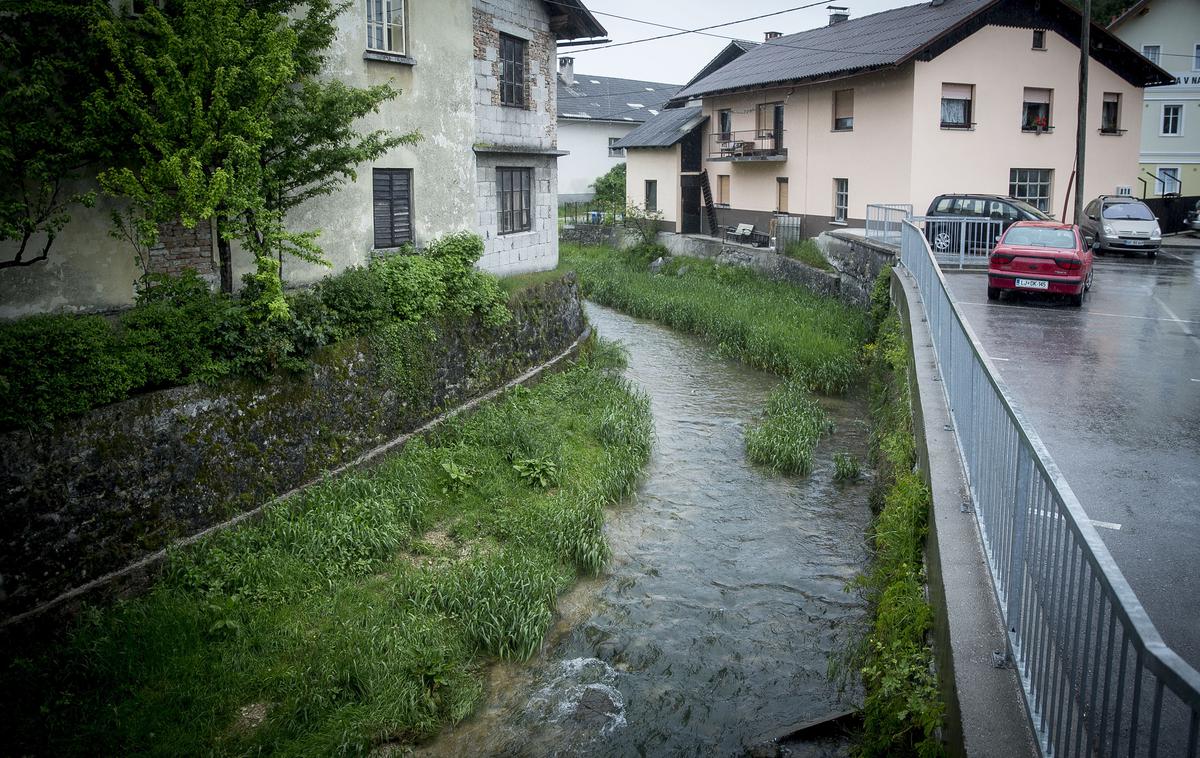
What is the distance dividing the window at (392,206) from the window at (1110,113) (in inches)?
1013

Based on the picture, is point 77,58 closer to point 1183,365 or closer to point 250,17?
point 250,17

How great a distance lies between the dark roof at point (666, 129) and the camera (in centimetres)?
4103

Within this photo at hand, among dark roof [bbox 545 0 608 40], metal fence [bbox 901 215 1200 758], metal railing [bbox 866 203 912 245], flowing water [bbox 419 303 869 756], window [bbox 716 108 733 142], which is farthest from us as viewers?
window [bbox 716 108 733 142]

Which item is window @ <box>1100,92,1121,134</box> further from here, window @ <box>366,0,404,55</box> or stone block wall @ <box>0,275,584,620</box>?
stone block wall @ <box>0,275,584,620</box>

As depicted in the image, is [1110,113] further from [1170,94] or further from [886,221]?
[1170,94]

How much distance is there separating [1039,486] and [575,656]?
18.7 ft

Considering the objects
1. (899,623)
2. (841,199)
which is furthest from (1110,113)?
(899,623)

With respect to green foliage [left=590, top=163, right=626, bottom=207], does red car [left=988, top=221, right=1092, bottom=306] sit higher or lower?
lower

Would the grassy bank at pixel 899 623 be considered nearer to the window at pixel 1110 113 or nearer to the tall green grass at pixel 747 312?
the tall green grass at pixel 747 312

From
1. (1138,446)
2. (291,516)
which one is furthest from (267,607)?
(1138,446)

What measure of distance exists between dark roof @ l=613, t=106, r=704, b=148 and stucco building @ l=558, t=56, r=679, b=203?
6.54 m

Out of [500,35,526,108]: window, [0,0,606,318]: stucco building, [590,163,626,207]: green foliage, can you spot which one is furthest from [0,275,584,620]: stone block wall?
[590,163,626,207]: green foliage

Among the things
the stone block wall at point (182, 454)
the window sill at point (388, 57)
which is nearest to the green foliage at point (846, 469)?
the stone block wall at point (182, 454)

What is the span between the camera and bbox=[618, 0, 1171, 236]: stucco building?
28.6 meters
